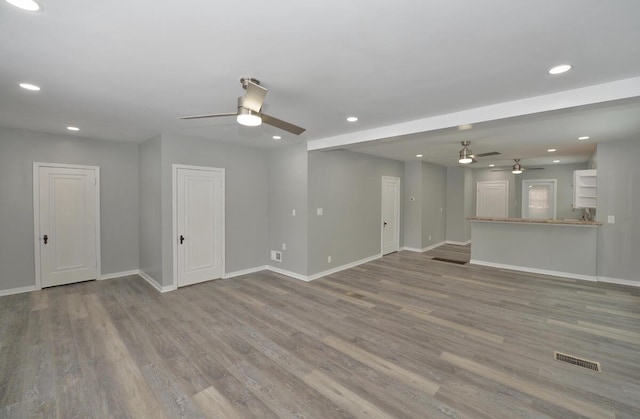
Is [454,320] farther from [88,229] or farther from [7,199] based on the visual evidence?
[7,199]

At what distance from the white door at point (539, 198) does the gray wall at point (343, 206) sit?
5.29m

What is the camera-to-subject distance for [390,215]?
7441 mm

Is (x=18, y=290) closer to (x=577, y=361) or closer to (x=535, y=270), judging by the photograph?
(x=577, y=361)

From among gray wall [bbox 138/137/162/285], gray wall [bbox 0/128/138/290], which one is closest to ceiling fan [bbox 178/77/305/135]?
gray wall [bbox 138/137/162/285]

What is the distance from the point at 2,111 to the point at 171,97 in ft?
7.92

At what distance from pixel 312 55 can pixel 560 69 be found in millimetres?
2043

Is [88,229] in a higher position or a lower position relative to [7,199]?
lower

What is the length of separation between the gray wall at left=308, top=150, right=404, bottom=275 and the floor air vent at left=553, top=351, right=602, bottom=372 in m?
3.56

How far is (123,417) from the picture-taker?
6.57 feet

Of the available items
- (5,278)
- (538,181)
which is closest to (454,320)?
(5,278)

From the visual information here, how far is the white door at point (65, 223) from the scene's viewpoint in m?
4.62

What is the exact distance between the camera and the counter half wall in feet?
17.0

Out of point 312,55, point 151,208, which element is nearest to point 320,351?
point 312,55

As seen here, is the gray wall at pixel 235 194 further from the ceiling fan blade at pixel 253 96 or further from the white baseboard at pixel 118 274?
the ceiling fan blade at pixel 253 96
